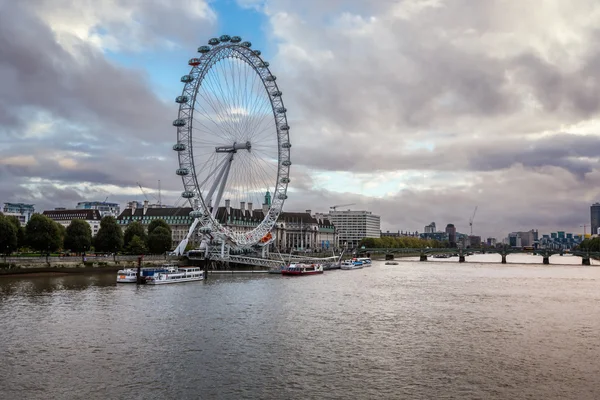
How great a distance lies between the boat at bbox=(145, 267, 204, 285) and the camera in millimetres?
61000

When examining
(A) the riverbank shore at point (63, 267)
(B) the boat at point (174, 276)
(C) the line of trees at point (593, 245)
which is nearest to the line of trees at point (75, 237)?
(A) the riverbank shore at point (63, 267)

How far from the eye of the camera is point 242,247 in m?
87.2

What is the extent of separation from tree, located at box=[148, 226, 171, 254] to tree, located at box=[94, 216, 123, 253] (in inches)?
293

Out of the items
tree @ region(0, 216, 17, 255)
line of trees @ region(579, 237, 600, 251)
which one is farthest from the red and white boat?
line of trees @ region(579, 237, 600, 251)

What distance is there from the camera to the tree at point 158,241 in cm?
9219

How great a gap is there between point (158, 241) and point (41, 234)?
22.7 metres

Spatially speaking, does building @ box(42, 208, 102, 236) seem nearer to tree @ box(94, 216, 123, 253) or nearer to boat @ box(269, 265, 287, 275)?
tree @ box(94, 216, 123, 253)

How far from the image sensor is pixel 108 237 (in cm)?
8419

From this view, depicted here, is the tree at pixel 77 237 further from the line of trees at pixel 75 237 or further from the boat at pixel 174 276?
the boat at pixel 174 276

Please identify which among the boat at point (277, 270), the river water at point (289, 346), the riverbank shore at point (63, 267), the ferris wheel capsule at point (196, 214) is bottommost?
the river water at point (289, 346)

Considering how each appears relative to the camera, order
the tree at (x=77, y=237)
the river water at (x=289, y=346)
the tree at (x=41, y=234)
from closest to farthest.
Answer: the river water at (x=289, y=346) → the tree at (x=41, y=234) → the tree at (x=77, y=237)

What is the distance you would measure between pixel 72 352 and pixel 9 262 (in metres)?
41.7

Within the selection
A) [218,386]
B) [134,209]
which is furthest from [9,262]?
[134,209]

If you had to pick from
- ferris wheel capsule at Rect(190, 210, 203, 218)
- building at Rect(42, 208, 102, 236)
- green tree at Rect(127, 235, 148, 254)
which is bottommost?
green tree at Rect(127, 235, 148, 254)
